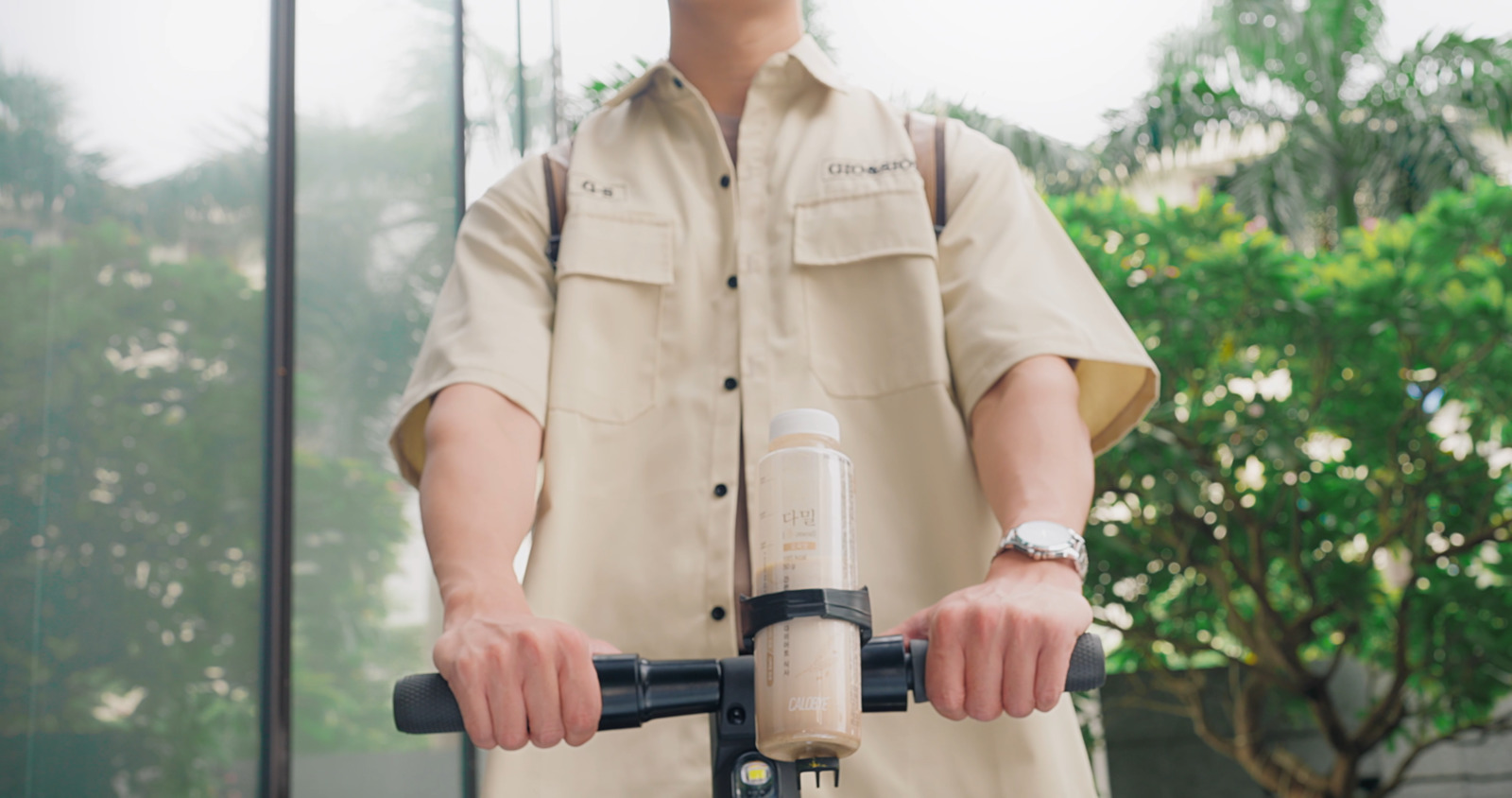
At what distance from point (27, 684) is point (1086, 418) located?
6.90 ft

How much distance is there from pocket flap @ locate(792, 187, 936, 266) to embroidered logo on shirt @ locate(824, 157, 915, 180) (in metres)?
0.05

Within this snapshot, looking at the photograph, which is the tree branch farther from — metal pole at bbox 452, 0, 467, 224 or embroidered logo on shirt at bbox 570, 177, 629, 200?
embroidered logo on shirt at bbox 570, 177, 629, 200

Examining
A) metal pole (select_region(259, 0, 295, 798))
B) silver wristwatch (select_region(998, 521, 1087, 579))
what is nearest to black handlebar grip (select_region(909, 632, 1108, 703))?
silver wristwatch (select_region(998, 521, 1087, 579))

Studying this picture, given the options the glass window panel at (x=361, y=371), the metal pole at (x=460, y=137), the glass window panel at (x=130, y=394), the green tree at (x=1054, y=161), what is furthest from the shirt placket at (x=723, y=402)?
the green tree at (x=1054, y=161)

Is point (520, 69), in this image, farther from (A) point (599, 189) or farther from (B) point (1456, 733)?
(B) point (1456, 733)

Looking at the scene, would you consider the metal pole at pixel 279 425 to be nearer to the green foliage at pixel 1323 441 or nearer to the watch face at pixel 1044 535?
the watch face at pixel 1044 535

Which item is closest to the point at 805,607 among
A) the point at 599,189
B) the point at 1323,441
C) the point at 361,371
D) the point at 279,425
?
the point at 599,189

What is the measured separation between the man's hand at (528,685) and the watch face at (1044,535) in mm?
441

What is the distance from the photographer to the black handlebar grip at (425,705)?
40.8 inches

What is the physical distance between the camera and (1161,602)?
591 centimetres

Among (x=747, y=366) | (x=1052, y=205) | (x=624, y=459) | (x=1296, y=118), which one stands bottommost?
(x=624, y=459)

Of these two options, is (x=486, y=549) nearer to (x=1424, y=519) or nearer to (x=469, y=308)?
(x=469, y=308)

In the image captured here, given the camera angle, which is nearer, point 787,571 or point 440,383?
point 787,571

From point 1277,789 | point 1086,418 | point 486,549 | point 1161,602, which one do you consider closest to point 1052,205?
point 1161,602
